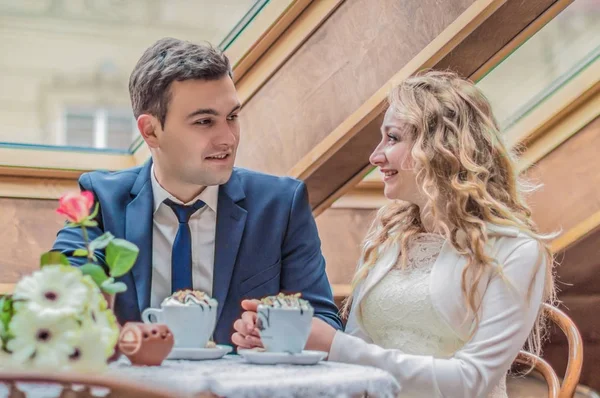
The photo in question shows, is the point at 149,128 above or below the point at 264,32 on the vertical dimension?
below

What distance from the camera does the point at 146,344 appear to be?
1450mm

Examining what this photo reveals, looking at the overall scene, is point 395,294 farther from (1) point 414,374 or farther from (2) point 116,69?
(2) point 116,69

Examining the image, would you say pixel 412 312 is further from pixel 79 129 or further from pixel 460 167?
pixel 79 129

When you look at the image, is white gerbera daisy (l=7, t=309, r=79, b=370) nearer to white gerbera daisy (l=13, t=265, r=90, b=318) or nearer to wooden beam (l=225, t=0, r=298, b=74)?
white gerbera daisy (l=13, t=265, r=90, b=318)

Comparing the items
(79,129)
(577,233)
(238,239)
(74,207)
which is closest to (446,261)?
(238,239)

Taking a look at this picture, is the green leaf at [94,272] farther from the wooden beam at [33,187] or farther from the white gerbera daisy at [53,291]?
the wooden beam at [33,187]

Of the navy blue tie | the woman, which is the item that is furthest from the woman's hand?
the navy blue tie

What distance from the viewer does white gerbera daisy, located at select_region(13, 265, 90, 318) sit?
127 centimetres

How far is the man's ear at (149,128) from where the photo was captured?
96.2 inches

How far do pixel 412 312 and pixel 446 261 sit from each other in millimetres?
154

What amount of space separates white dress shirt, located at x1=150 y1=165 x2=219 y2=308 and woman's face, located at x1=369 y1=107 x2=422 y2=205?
0.45 metres

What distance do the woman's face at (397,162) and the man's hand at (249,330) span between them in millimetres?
717

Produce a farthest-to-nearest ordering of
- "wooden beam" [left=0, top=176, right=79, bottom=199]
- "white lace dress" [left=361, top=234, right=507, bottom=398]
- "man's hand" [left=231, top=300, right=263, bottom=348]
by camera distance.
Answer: "wooden beam" [left=0, top=176, right=79, bottom=199] < "white lace dress" [left=361, top=234, right=507, bottom=398] < "man's hand" [left=231, top=300, right=263, bottom=348]

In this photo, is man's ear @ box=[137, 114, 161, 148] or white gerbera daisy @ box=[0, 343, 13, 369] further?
man's ear @ box=[137, 114, 161, 148]
